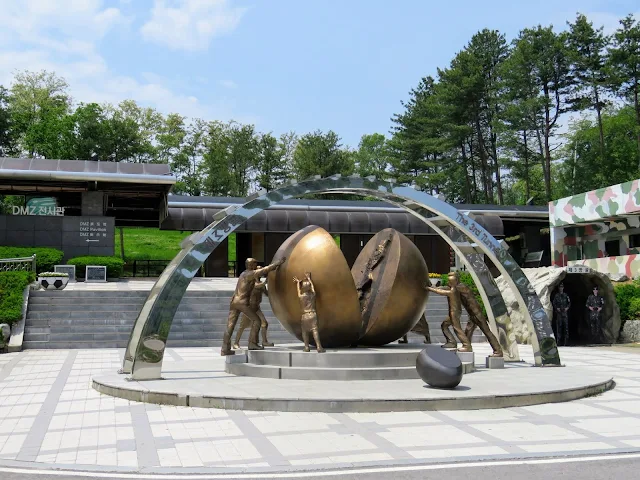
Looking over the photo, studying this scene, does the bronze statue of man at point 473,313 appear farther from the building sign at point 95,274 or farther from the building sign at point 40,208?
the building sign at point 40,208

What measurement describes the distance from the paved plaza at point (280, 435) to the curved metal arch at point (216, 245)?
1162 millimetres

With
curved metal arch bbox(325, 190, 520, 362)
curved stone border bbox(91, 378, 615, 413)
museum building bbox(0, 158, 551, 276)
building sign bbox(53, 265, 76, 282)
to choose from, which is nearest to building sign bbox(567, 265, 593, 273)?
curved metal arch bbox(325, 190, 520, 362)

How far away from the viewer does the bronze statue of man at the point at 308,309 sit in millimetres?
12234

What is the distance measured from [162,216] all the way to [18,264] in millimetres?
12696

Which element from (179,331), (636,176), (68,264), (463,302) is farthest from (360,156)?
(463,302)

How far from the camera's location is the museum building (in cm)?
3089

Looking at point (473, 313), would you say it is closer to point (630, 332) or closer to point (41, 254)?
point (630, 332)

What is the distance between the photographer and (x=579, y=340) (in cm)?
2483

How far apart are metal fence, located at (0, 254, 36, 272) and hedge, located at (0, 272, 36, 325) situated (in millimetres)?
1241

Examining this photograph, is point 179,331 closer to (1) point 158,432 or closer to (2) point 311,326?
(2) point 311,326

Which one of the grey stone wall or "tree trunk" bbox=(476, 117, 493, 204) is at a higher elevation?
"tree trunk" bbox=(476, 117, 493, 204)

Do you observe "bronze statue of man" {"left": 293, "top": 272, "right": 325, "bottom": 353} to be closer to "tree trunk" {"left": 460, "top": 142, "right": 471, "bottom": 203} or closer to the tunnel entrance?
the tunnel entrance

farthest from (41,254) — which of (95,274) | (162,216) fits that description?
(162,216)

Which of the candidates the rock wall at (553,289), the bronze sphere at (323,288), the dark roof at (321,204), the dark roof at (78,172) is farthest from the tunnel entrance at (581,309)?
the dark roof at (78,172)
